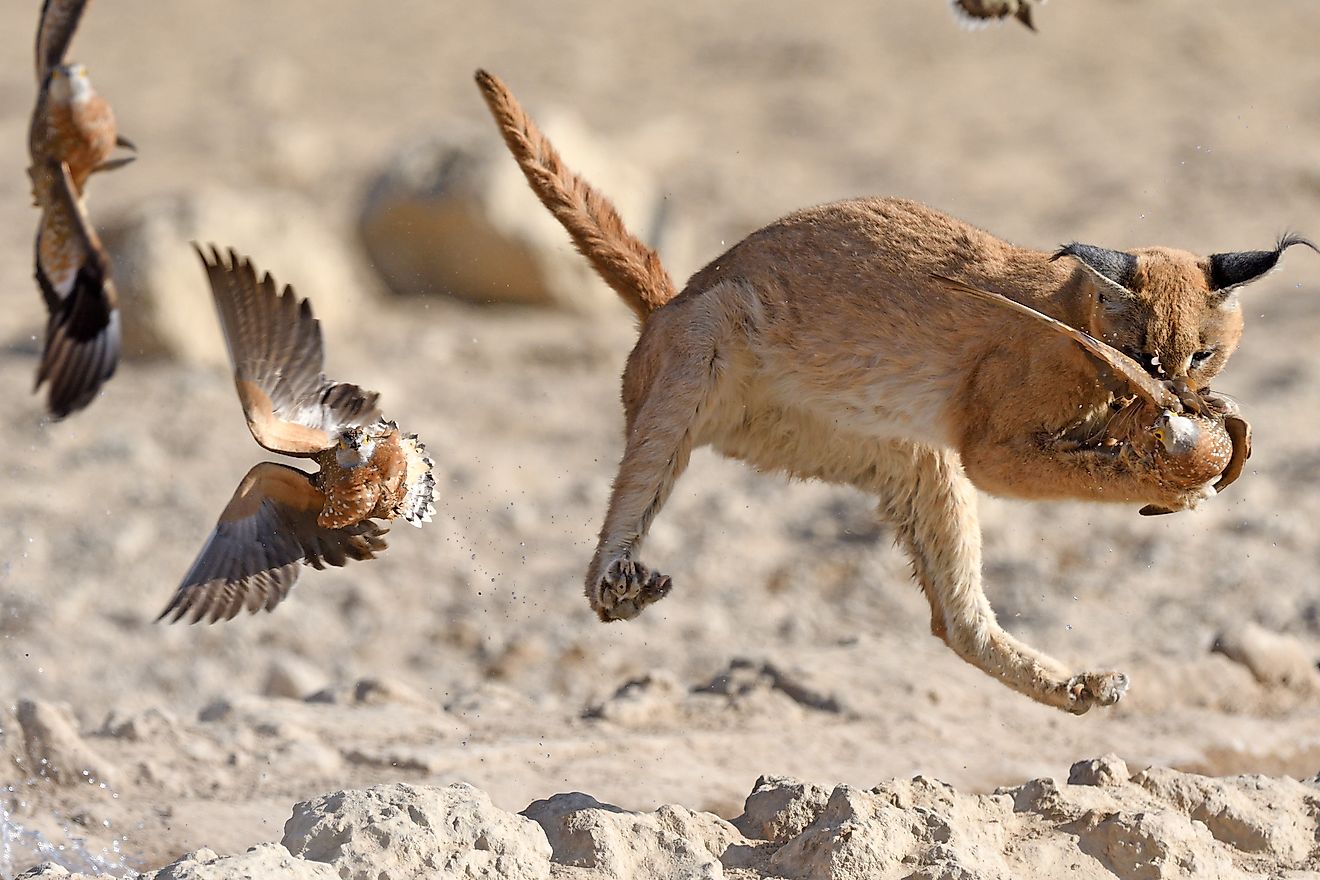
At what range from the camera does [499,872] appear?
16.1 feet

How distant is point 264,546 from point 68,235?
1316 millimetres

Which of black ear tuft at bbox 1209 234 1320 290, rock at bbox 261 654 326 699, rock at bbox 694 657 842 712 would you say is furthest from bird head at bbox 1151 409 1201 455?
rock at bbox 261 654 326 699

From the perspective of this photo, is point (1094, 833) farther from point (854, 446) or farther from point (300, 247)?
point (300, 247)

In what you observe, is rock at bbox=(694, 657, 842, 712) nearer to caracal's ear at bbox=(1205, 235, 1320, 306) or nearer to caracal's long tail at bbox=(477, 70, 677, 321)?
caracal's long tail at bbox=(477, 70, 677, 321)

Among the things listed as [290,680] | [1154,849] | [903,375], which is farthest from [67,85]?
[290,680]

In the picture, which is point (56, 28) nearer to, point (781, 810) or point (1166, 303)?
point (781, 810)

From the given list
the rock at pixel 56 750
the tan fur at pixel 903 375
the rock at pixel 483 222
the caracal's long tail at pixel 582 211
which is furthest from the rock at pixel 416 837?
the rock at pixel 483 222

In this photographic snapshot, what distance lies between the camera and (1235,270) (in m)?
5.56

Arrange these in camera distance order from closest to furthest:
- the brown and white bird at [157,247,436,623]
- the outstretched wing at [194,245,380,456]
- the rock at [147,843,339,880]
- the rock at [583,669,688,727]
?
the rock at [147,843,339,880]
the brown and white bird at [157,247,436,623]
the outstretched wing at [194,245,380,456]
the rock at [583,669,688,727]

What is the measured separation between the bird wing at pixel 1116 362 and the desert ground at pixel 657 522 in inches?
48.0

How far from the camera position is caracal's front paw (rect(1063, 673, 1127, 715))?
6.30 meters

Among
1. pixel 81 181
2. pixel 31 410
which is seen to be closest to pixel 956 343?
pixel 81 181

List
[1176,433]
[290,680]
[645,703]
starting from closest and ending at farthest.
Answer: [1176,433]
[645,703]
[290,680]

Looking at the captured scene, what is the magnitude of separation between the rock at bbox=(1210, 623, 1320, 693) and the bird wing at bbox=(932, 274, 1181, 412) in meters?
3.56
